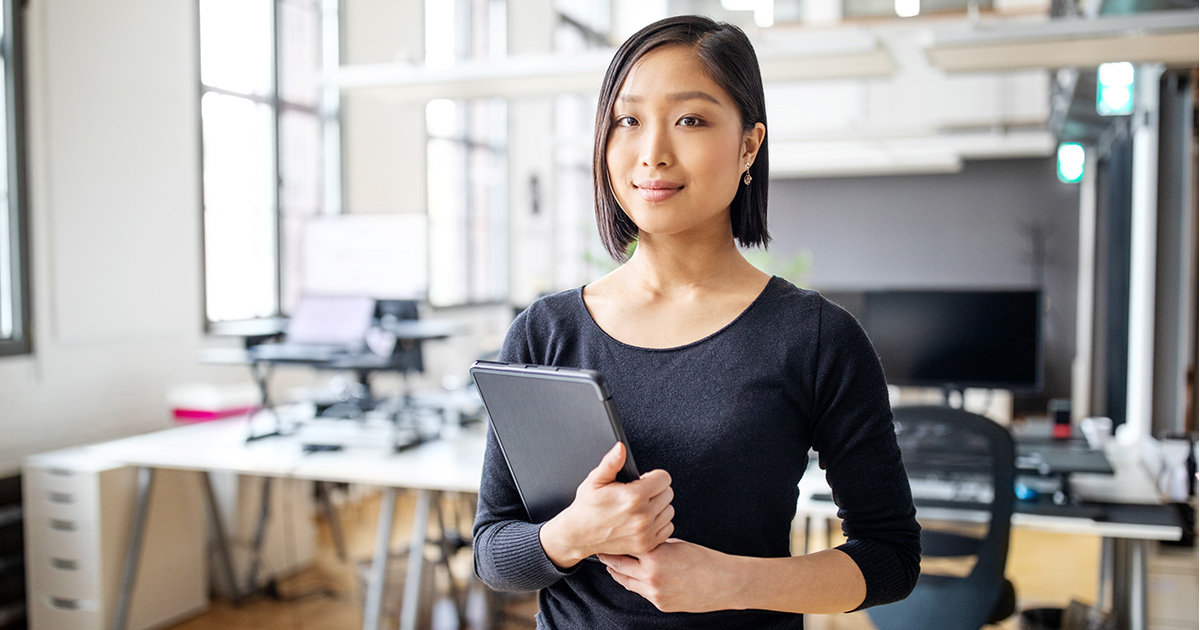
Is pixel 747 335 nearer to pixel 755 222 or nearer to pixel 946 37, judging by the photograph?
pixel 755 222

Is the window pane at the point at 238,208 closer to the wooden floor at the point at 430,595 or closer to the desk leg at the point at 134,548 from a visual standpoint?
the wooden floor at the point at 430,595

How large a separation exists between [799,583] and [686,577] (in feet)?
0.36

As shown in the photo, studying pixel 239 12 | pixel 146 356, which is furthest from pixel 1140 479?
pixel 239 12

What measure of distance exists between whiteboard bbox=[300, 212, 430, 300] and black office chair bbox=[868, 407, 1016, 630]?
6.00 feet

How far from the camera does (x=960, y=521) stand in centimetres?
231

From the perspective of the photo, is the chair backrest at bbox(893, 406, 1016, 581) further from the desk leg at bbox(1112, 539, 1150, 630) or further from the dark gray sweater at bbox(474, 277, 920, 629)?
the dark gray sweater at bbox(474, 277, 920, 629)

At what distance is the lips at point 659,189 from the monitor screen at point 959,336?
2.31m

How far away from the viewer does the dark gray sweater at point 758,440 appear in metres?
0.87

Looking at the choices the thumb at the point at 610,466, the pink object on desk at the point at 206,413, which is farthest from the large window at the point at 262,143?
the thumb at the point at 610,466

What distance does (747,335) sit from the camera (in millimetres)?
886

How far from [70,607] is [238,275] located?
2.11 m

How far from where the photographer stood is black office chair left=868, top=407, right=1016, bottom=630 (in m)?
2.25

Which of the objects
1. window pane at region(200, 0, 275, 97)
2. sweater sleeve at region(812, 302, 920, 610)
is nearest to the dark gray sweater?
sweater sleeve at region(812, 302, 920, 610)

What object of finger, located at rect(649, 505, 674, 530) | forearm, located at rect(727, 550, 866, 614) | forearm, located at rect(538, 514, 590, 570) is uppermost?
finger, located at rect(649, 505, 674, 530)
